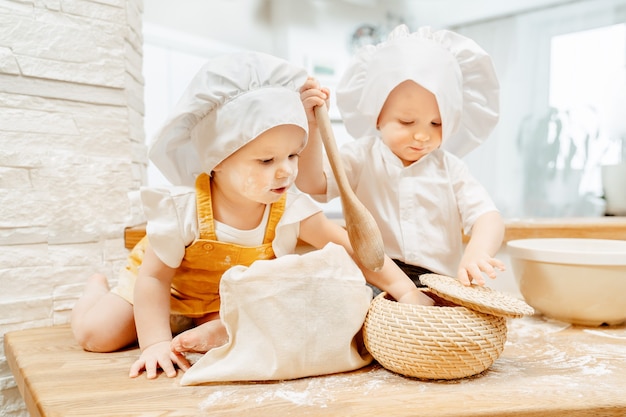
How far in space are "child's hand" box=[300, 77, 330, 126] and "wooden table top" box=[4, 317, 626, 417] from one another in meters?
0.40

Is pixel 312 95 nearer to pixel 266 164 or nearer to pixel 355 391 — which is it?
pixel 266 164

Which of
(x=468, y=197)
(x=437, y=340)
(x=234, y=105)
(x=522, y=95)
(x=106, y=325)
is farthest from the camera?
(x=522, y=95)

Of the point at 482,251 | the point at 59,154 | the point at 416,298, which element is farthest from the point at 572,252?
the point at 59,154

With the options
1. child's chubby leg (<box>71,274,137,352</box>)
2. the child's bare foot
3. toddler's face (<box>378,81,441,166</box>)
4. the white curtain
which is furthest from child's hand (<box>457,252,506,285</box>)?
the white curtain

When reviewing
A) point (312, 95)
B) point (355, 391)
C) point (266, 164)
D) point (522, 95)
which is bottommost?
point (355, 391)

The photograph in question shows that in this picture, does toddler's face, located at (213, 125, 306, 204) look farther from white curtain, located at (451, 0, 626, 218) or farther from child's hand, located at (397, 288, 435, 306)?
white curtain, located at (451, 0, 626, 218)

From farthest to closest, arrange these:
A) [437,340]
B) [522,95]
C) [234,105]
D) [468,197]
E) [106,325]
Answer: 1. [522,95]
2. [468,197]
3. [106,325]
4. [234,105]
5. [437,340]

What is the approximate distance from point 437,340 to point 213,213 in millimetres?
400

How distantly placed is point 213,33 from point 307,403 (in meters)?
2.27

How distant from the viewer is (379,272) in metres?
0.77

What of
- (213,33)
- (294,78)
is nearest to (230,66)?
(294,78)

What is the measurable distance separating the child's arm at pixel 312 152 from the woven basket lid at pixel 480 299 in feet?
1.00

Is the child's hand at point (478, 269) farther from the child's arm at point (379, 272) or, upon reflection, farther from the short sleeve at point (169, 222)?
the short sleeve at point (169, 222)

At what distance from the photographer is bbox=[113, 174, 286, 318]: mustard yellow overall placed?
0.76 metres
